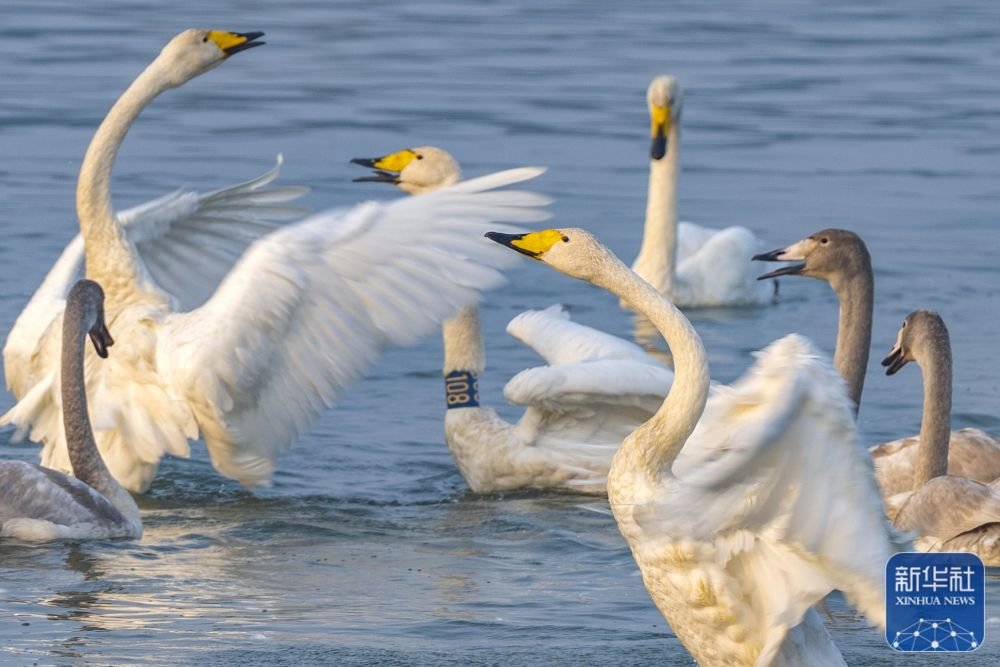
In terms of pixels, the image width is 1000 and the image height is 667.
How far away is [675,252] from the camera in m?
12.4

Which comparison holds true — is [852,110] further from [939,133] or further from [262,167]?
[262,167]

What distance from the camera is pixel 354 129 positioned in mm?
17422

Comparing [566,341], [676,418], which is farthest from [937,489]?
[676,418]

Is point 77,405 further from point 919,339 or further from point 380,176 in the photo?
point 919,339

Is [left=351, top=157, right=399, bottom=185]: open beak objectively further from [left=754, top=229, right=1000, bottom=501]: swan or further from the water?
[left=754, top=229, right=1000, bottom=501]: swan

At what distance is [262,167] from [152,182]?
0.96 metres

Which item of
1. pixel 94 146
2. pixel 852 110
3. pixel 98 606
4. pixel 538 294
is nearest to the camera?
pixel 98 606

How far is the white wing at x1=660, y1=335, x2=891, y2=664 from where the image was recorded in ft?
15.7

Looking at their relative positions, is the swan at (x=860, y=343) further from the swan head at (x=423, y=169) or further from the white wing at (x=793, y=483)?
the white wing at (x=793, y=483)

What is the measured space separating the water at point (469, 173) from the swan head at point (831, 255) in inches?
41.1

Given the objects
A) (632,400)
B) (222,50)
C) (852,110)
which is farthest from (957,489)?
(852,110)

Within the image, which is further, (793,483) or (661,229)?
(661,229)

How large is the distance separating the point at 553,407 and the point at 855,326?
1293mm

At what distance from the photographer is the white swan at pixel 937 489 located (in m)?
7.41
